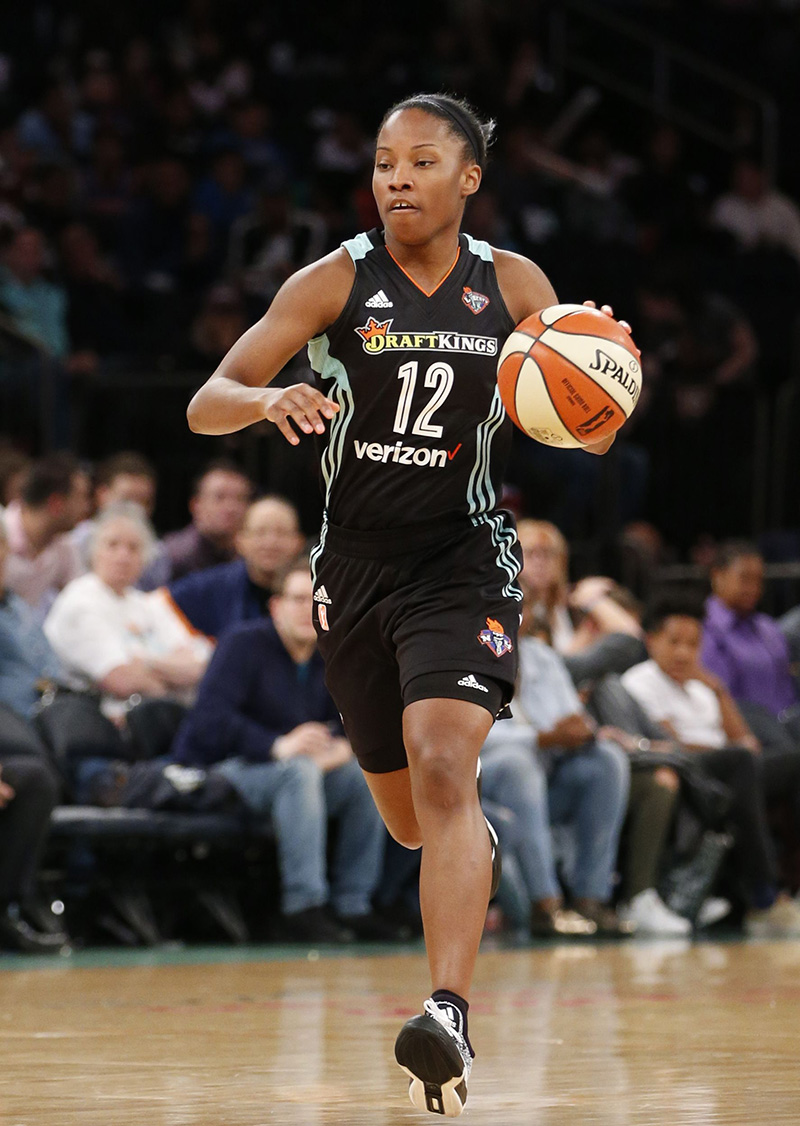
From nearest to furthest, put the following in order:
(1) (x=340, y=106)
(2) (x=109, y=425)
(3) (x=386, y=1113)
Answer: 1. (3) (x=386, y=1113)
2. (2) (x=109, y=425)
3. (1) (x=340, y=106)

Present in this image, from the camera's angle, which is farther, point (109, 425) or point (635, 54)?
point (635, 54)

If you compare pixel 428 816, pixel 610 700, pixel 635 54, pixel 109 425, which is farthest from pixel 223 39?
pixel 428 816

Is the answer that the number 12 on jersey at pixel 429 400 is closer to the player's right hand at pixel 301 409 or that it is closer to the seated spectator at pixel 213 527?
the player's right hand at pixel 301 409

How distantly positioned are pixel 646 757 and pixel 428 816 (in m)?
5.31

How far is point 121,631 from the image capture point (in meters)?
8.58

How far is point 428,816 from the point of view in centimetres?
393

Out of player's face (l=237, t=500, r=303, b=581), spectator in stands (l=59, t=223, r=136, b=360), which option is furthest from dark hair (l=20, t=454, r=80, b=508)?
spectator in stands (l=59, t=223, r=136, b=360)

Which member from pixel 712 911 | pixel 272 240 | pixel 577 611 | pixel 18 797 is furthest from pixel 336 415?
pixel 272 240

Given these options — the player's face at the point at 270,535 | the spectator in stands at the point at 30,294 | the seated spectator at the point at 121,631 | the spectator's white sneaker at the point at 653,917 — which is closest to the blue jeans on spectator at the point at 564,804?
the spectator's white sneaker at the point at 653,917

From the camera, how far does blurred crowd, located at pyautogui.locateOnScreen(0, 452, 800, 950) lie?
26.3 ft

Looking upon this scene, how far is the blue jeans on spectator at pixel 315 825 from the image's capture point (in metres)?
7.89

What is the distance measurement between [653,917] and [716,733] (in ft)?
4.21

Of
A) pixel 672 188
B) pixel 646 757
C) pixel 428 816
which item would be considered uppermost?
pixel 672 188

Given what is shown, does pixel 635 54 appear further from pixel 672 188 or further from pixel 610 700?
pixel 610 700
